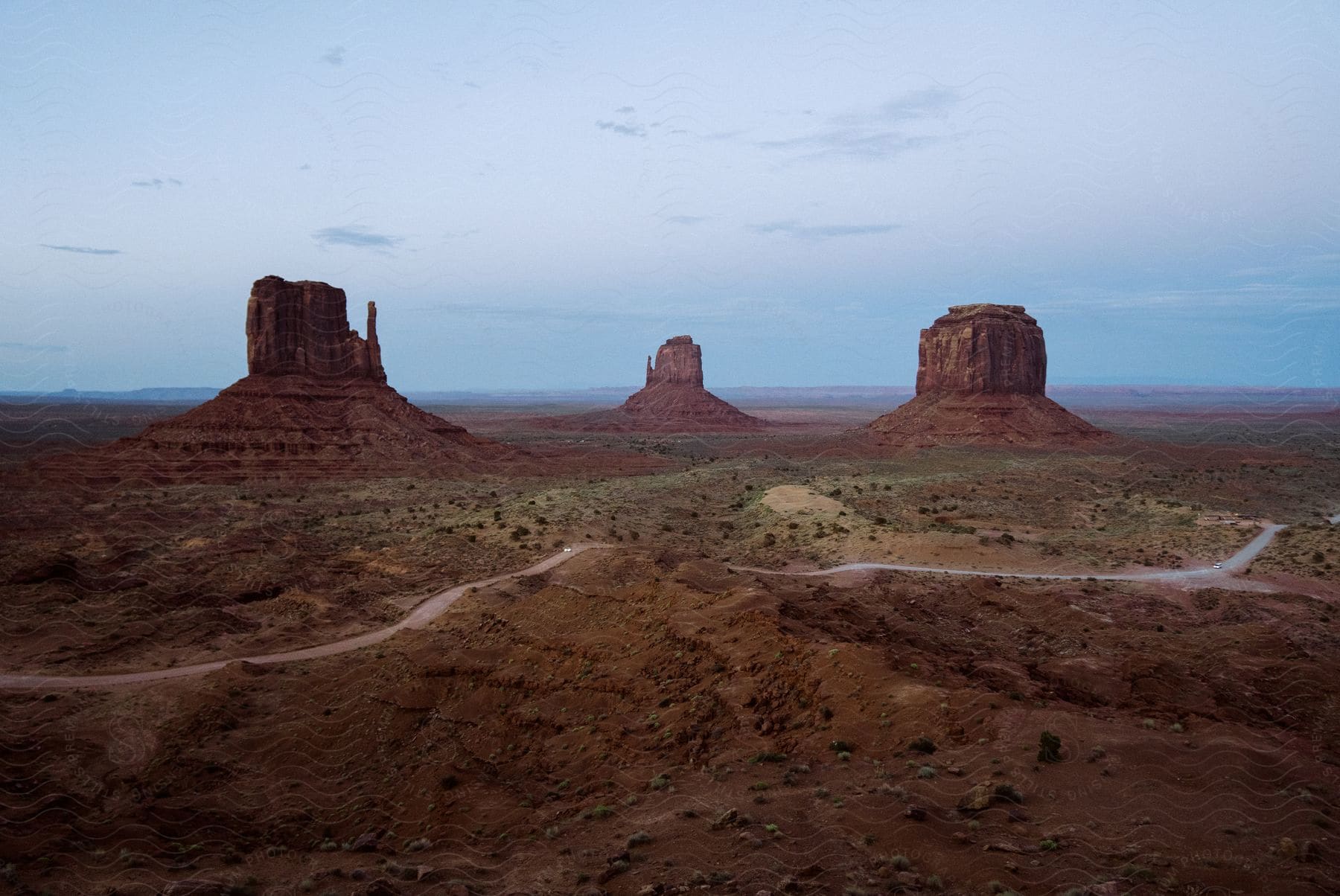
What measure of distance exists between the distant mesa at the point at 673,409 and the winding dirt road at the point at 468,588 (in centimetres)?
10566

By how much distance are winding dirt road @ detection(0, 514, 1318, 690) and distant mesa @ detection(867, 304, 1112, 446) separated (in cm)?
Answer: 5162

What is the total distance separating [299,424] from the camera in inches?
2687

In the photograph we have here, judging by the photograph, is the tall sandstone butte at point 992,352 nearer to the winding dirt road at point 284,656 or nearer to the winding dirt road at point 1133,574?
the winding dirt road at point 1133,574

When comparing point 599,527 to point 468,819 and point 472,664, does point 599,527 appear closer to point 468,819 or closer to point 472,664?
point 472,664

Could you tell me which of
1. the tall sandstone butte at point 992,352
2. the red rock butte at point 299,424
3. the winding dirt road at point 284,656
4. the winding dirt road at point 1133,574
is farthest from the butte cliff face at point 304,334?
the tall sandstone butte at point 992,352

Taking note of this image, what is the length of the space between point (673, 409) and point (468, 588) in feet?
414

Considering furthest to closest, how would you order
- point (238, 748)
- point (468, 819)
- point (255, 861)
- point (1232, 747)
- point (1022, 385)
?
point (1022, 385)
point (238, 748)
point (468, 819)
point (1232, 747)
point (255, 861)

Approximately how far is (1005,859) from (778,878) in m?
3.05

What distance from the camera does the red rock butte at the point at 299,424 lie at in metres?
62.6

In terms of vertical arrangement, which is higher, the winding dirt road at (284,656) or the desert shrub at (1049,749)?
the desert shrub at (1049,749)

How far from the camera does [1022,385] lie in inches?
3812

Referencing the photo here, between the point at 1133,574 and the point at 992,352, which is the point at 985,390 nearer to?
Answer: the point at 992,352

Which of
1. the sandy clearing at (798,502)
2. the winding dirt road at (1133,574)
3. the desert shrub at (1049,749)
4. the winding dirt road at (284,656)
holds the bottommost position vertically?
the winding dirt road at (284,656)

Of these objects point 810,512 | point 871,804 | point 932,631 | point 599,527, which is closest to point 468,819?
point 871,804
